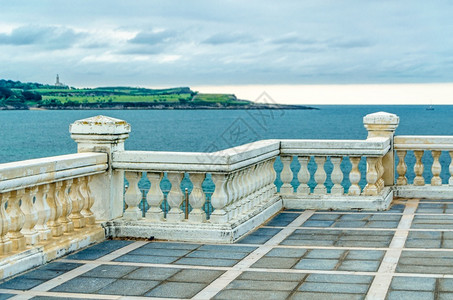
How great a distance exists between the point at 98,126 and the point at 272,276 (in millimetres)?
3034

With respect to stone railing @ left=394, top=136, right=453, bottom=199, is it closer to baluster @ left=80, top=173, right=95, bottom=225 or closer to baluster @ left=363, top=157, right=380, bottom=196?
baluster @ left=363, top=157, right=380, bottom=196

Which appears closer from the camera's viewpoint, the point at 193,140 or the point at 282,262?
the point at 282,262

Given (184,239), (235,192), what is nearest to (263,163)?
(235,192)

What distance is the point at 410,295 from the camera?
621 centimetres

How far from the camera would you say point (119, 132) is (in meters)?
8.90

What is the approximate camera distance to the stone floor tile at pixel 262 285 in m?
6.56

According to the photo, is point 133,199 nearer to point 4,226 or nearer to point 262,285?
point 4,226

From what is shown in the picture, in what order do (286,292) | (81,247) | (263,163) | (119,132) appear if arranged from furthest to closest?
1. (263,163)
2. (119,132)
3. (81,247)
4. (286,292)

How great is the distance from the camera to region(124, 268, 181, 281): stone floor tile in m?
7.02

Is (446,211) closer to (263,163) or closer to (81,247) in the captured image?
(263,163)

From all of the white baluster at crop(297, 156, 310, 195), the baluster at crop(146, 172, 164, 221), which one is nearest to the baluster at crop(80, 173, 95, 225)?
the baluster at crop(146, 172, 164, 221)

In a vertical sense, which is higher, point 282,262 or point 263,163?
point 263,163

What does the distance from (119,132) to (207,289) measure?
2953mm

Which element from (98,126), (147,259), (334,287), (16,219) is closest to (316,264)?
(334,287)
